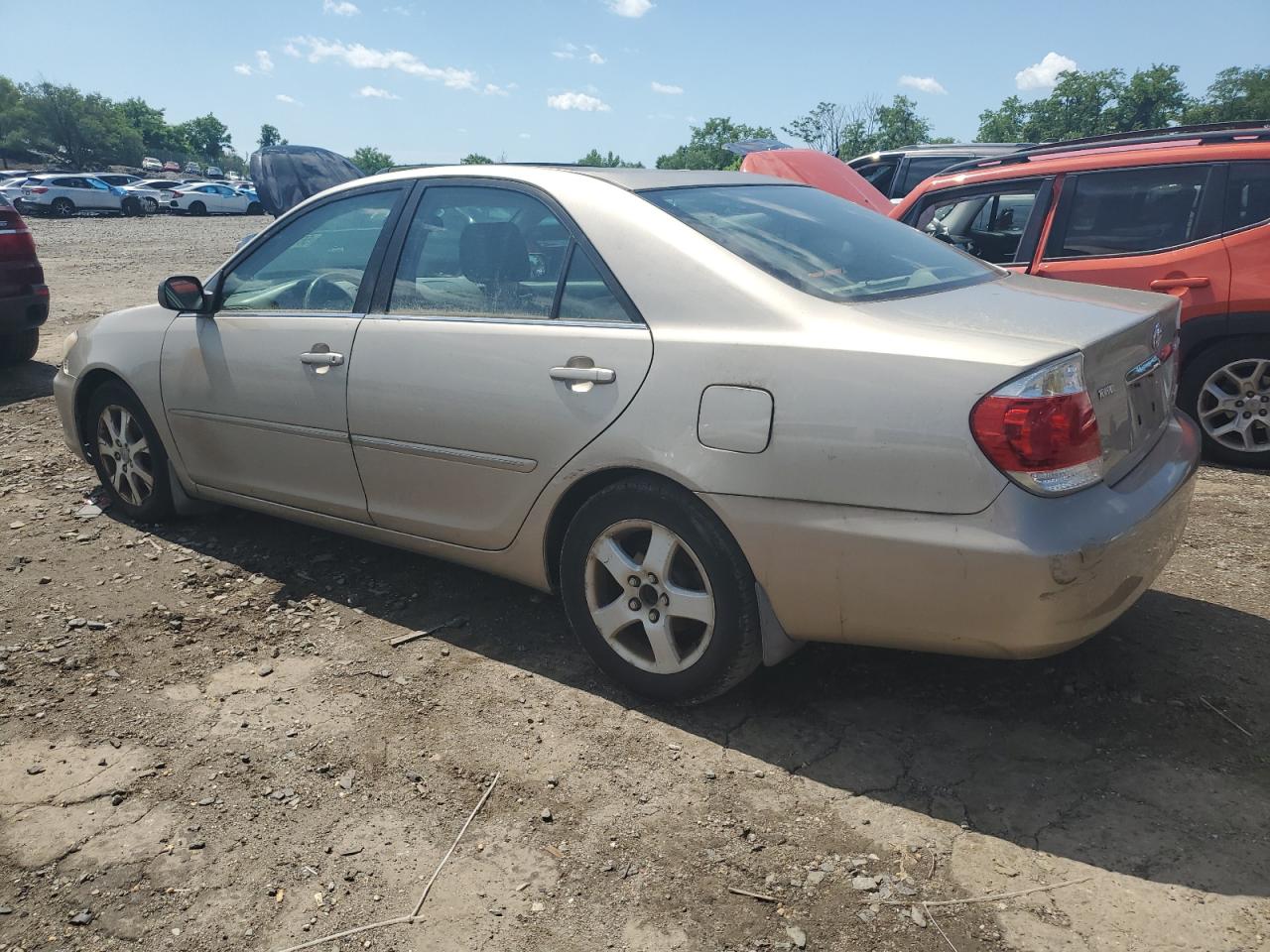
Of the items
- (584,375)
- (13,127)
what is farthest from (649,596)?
(13,127)

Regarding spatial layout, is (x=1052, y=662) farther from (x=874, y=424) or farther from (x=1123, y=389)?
(x=874, y=424)

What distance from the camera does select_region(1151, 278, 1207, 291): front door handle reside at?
531 centimetres

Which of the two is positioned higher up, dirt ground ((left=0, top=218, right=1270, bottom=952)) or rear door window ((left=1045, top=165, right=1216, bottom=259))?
rear door window ((left=1045, top=165, right=1216, bottom=259))

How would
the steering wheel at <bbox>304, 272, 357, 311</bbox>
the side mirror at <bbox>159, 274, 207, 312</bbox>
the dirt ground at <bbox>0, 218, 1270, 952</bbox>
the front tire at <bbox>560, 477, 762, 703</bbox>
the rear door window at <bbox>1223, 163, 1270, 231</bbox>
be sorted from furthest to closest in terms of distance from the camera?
1. the rear door window at <bbox>1223, 163, 1270, 231</bbox>
2. the side mirror at <bbox>159, 274, 207, 312</bbox>
3. the steering wheel at <bbox>304, 272, 357, 311</bbox>
4. the front tire at <bbox>560, 477, 762, 703</bbox>
5. the dirt ground at <bbox>0, 218, 1270, 952</bbox>

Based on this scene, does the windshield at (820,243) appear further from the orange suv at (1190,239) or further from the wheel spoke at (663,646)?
the orange suv at (1190,239)

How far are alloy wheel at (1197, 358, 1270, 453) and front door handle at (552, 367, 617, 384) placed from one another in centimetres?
394

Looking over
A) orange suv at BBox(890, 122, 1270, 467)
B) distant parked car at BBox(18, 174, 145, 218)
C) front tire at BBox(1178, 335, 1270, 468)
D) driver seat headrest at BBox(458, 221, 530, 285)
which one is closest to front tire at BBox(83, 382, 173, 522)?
driver seat headrest at BBox(458, 221, 530, 285)

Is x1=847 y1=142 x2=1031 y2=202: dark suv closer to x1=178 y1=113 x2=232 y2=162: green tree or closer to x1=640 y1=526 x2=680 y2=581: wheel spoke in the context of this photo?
x1=640 y1=526 x2=680 y2=581: wheel spoke

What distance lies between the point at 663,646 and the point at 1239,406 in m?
3.97

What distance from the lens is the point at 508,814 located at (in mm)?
2650

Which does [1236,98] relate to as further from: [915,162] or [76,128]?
[76,128]

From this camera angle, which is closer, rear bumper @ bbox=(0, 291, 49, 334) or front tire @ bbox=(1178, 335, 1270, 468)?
front tire @ bbox=(1178, 335, 1270, 468)

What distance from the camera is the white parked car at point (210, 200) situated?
42156 mm

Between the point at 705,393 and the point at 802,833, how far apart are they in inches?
45.7
